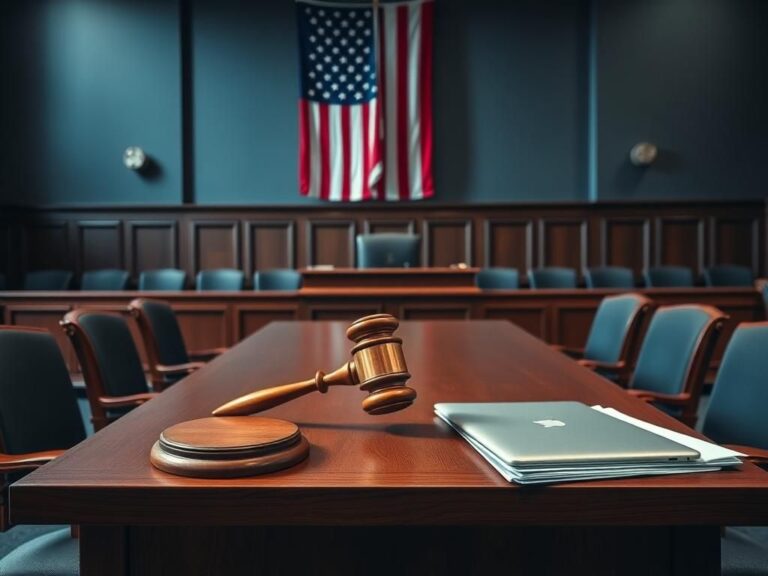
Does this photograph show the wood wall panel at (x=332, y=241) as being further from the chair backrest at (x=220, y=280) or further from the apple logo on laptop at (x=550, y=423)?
the apple logo on laptop at (x=550, y=423)

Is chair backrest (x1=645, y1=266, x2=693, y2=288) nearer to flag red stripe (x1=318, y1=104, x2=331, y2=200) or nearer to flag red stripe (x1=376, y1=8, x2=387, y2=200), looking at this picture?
flag red stripe (x1=376, y1=8, x2=387, y2=200)

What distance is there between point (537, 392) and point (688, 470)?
1.81 feet

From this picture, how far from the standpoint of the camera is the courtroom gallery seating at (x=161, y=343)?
8.27 ft

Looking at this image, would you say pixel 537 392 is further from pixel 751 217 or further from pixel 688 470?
pixel 751 217

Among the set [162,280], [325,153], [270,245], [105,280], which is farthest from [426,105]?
[105,280]

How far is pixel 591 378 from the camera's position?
5.00 ft

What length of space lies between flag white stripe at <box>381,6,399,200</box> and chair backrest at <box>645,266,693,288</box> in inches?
121

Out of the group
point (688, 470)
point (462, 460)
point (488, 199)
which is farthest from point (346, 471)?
point (488, 199)

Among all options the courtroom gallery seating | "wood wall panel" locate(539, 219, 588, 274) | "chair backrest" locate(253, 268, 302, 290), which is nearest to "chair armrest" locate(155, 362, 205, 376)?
the courtroom gallery seating

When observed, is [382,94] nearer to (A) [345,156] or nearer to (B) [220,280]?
(A) [345,156]

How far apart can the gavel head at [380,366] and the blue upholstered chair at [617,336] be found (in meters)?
1.79

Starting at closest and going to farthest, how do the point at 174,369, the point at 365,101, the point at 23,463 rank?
the point at 23,463 → the point at 174,369 → the point at 365,101

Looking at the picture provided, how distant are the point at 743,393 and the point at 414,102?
6.58m

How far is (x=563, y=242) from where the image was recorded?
7.72 m
